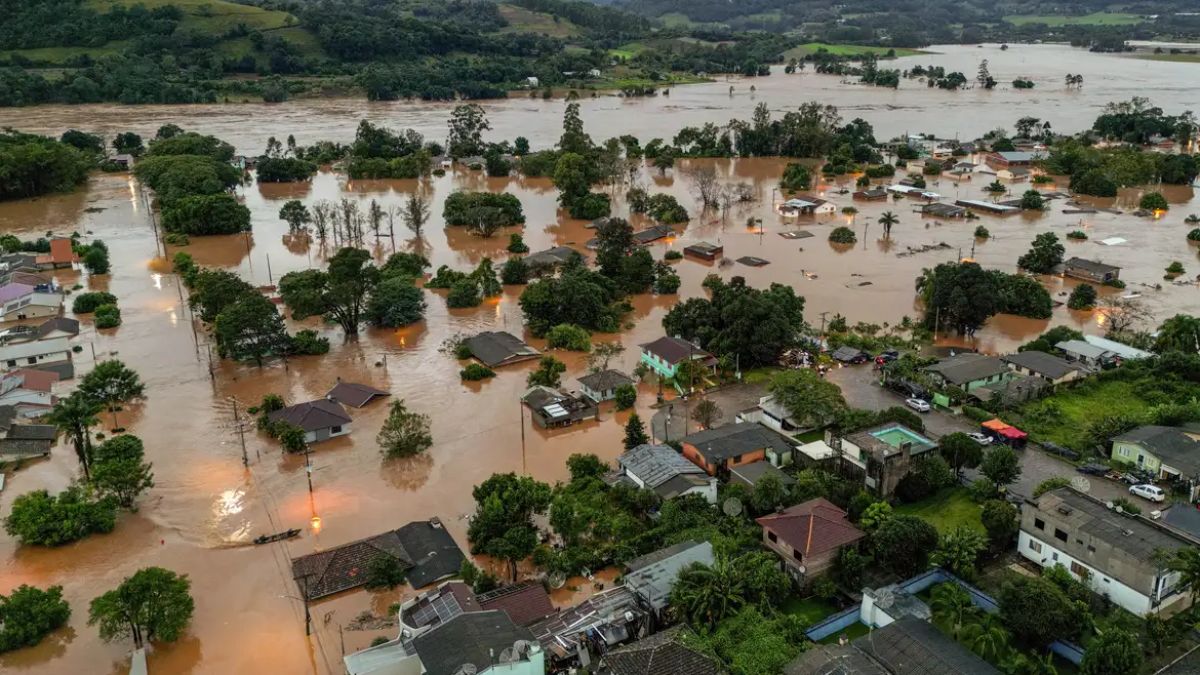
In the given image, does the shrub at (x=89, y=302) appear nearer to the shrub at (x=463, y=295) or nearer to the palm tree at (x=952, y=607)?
the shrub at (x=463, y=295)

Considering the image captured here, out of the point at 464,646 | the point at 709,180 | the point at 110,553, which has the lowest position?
the point at 110,553

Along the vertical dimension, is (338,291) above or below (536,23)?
below

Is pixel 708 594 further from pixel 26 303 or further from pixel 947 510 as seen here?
pixel 26 303

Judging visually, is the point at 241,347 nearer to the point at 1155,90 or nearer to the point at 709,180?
the point at 709,180

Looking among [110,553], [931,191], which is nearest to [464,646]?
[110,553]

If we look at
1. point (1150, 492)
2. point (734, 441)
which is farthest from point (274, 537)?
point (1150, 492)
